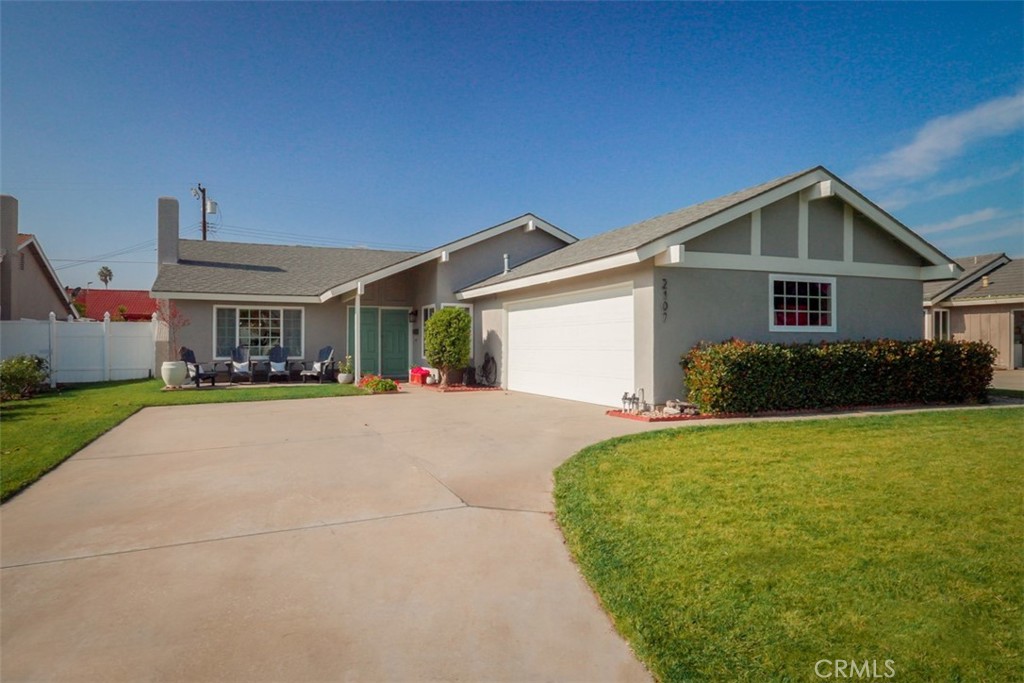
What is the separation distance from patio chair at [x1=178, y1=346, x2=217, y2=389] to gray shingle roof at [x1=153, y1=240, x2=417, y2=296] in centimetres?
201

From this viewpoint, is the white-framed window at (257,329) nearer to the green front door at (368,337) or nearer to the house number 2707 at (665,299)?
the green front door at (368,337)

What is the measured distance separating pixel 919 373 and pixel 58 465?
45.4ft

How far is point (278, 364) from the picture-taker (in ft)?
57.3

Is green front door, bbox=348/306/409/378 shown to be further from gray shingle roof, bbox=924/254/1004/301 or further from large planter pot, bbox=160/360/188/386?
gray shingle roof, bbox=924/254/1004/301

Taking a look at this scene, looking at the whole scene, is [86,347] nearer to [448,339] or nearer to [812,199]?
[448,339]

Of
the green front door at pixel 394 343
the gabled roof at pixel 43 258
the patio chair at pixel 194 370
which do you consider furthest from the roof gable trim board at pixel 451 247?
the gabled roof at pixel 43 258

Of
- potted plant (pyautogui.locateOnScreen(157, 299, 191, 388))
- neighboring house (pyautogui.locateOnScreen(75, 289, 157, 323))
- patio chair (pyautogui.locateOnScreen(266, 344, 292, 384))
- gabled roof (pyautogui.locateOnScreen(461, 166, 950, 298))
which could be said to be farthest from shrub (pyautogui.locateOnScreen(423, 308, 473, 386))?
neighboring house (pyautogui.locateOnScreen(75, 289, 157, 323))

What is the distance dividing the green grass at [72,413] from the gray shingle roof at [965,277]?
23.6 metres

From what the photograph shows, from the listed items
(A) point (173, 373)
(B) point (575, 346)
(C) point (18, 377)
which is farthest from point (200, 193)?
(B) point (575, 346)

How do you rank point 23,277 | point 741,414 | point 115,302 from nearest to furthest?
point 741,414 < point 23,277 < point 115,302

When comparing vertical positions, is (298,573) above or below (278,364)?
below

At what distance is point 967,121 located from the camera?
12398mm

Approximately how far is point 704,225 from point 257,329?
47.2ft

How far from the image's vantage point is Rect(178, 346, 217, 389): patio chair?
1529cm
